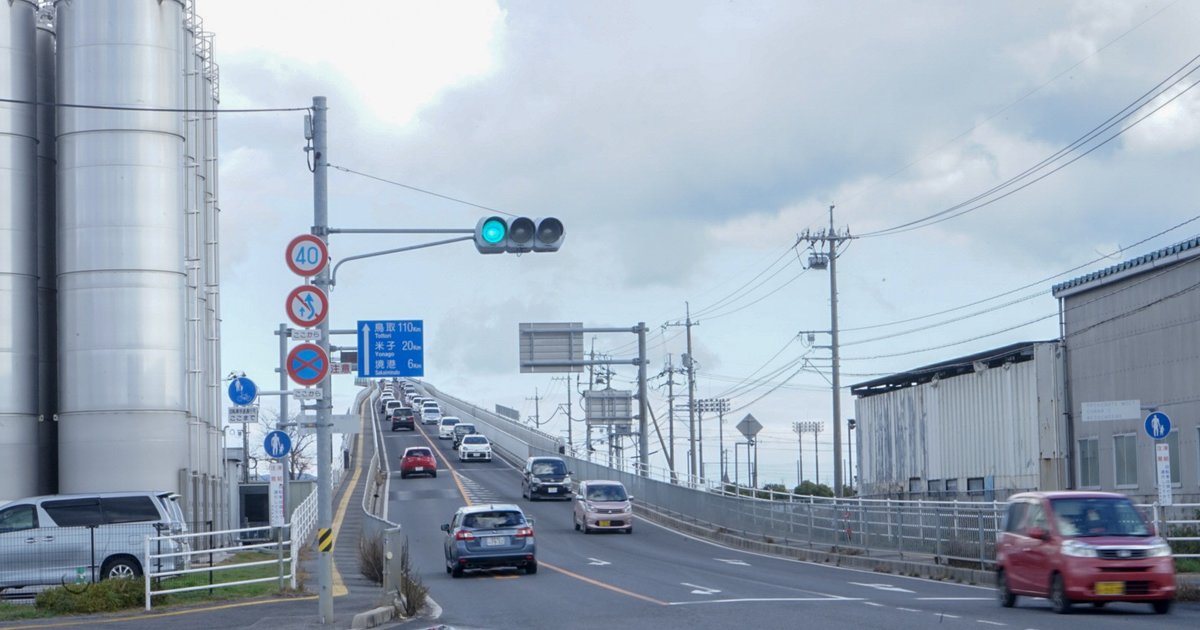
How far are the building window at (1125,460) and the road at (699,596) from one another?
35.1ft

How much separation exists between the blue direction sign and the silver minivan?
349 inches

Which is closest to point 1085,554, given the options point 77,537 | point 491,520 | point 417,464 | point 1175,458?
point 491,520

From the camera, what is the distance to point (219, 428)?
47.8 meters

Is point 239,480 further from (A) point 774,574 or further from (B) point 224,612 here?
(B) point 224,612

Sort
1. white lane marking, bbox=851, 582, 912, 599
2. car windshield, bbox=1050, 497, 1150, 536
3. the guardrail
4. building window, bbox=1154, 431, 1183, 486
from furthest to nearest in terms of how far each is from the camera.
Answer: building window, bbox=1154, 431, 1183, 486
white lane marking, bbox=851, 582, 912, 599
the guardrail
car windshield, bbox=1050, 497, 1150, 536

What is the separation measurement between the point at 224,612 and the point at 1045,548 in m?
12.2

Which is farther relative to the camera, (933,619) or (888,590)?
(888,590)

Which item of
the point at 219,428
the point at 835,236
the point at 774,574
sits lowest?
the point at 774,574

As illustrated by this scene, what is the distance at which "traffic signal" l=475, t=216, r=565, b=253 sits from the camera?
2041 cm

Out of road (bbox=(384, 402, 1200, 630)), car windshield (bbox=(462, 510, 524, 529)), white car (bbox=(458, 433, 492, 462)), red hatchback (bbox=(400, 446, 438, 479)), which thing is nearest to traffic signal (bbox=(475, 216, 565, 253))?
road (bbox=(384, 402, 1200, 630))

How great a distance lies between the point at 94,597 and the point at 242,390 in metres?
7.81

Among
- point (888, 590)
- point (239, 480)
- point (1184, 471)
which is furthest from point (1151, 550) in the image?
point (239, 480)

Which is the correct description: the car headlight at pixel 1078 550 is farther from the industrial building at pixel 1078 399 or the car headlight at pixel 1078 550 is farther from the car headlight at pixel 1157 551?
the industrial building at pixel 1078 399

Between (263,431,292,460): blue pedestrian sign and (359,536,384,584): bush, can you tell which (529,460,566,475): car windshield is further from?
(359,536,384,584): bush
